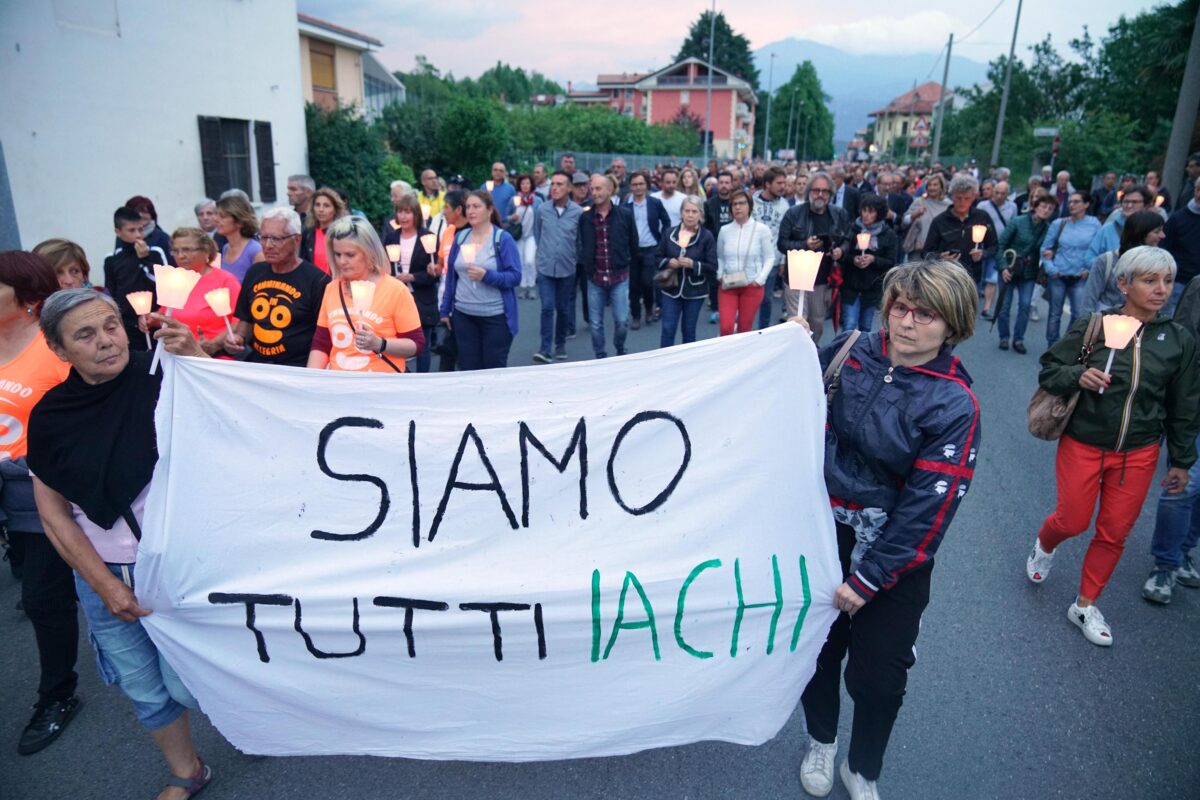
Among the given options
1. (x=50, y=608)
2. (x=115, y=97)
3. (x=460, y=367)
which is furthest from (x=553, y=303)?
(x=115, y=97)

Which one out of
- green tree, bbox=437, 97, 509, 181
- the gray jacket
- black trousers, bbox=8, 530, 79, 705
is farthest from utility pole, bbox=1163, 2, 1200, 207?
green tree, bbox=437, 97, 509, 181

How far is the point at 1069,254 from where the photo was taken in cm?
833

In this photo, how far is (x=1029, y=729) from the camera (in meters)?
3.14

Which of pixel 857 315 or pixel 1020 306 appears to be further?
pixel 1020 306

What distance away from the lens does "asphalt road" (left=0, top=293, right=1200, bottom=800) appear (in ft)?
9.34

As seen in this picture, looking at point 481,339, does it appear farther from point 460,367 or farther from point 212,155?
point 212,155

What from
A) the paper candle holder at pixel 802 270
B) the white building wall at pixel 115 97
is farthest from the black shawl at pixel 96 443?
the white building wall at pixel 115 97

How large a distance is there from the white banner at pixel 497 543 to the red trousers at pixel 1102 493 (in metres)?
1.84

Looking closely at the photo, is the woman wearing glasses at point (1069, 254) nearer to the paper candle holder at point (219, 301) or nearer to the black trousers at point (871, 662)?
the black trousers at point (871, 662)

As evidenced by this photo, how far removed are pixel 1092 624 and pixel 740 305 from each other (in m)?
4.32

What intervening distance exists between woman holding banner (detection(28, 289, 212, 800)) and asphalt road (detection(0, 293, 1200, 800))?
0.50 meters

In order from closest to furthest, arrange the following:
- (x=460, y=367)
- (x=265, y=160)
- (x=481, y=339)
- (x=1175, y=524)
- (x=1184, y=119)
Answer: (x=1175, y=524) → (x=481, y=339) → (x=460, y=367) → (x=1184, y=119) → (x=265, y=160)

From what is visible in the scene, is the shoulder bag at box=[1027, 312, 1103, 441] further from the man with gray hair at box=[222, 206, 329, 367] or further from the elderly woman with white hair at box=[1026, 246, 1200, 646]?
the man with gray hair at box=[222, 206, 329, 367]

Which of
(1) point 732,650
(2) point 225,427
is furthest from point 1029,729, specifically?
(2) point 225,427
